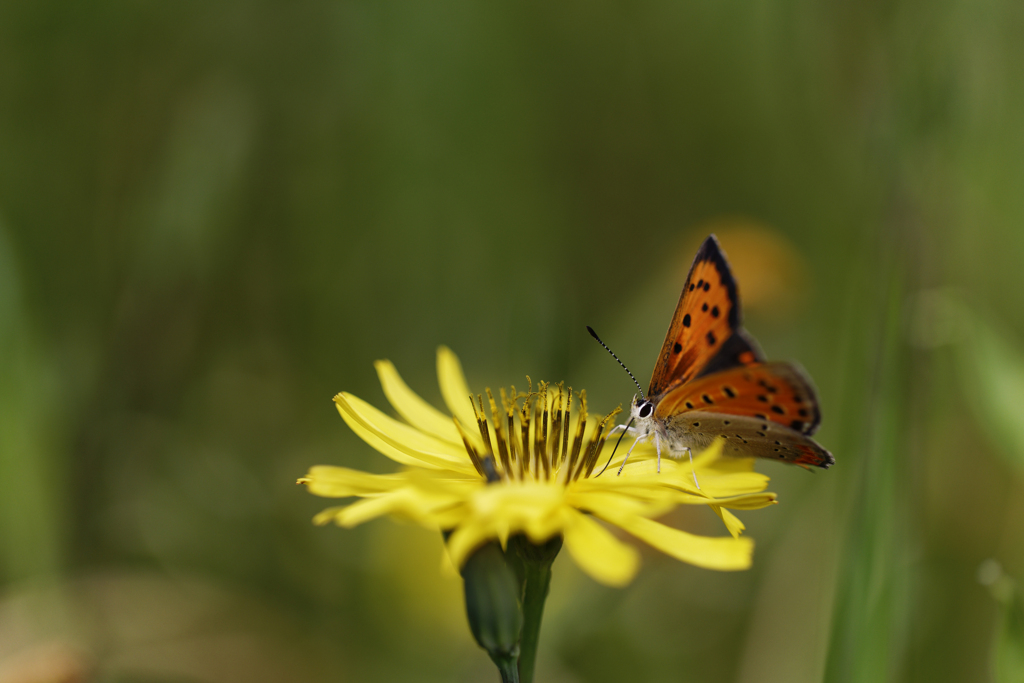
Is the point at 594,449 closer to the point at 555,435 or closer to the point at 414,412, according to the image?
the point at 555,435

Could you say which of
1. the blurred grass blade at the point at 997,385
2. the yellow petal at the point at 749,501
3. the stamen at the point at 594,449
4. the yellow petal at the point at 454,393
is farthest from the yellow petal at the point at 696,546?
the blurred grass blade at the point at 997,385

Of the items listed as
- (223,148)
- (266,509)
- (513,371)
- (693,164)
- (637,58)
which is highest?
(637,58)

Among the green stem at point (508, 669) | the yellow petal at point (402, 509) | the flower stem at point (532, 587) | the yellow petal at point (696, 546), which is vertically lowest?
the green stem at point (508, 669)

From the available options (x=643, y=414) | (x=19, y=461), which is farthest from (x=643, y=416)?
(x=19, y=461)

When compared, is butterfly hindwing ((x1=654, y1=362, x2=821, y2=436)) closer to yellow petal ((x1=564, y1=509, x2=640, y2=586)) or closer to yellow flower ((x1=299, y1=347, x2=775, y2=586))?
yellow flower ((x1=299, y1=347, x2=775, y2=586))

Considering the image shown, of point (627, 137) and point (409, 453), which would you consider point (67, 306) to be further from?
point (627, 137)

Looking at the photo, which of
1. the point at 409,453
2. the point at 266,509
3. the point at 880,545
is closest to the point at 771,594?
the point at 880,545

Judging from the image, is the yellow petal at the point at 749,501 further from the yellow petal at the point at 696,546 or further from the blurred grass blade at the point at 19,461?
the blurred grass blade at the point at 19,461
